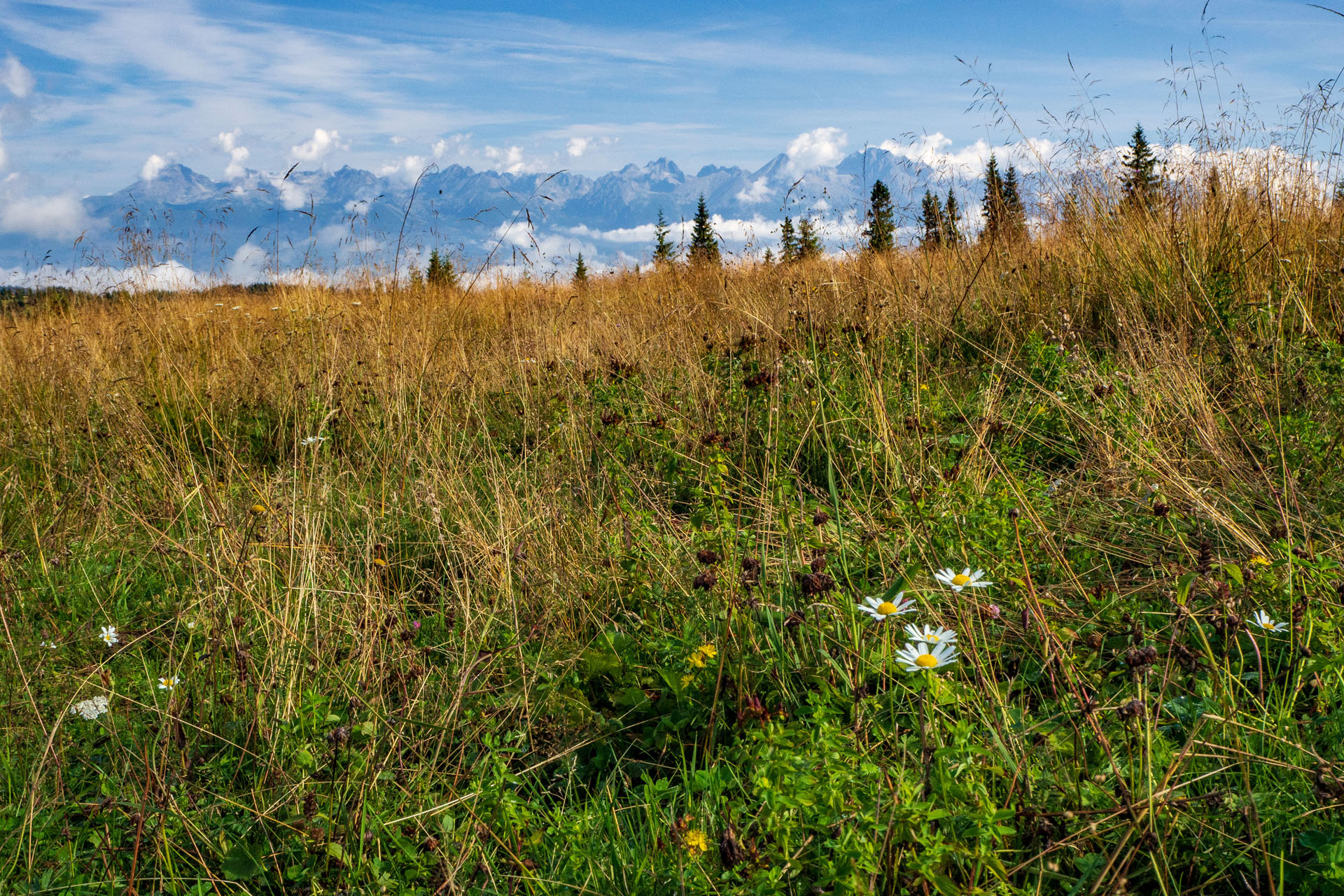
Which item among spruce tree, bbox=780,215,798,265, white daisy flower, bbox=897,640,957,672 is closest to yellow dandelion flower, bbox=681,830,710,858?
white daisy flower, bbox=897,640,957,672

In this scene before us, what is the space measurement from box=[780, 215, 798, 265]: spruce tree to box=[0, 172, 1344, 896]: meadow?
3690 mm

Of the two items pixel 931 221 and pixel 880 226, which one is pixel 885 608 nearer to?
pixel 931 221

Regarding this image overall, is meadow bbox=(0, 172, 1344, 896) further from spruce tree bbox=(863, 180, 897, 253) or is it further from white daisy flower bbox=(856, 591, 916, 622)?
spruce tree bbox=(863, 180, 897, 253)

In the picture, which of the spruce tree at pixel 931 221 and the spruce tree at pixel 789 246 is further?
the spruce tree at pixel 789 246

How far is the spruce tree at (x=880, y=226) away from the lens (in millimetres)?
5531

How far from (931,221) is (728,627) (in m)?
5.05

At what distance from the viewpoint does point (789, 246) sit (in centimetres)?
764

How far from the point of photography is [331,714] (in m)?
1.50

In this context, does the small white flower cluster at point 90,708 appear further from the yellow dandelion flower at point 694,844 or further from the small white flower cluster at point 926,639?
the small white flower cluster at point 926,639

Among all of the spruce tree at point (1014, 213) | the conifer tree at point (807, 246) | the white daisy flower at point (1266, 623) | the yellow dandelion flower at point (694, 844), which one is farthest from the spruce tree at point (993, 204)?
the yellow dandelion flower at point (694, 844)

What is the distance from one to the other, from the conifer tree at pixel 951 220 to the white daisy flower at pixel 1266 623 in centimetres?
388

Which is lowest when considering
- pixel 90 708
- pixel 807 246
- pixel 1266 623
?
pixel 90 708

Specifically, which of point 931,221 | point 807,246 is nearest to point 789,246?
point 807,246

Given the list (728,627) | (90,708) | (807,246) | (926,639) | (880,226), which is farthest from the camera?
(807,246)
